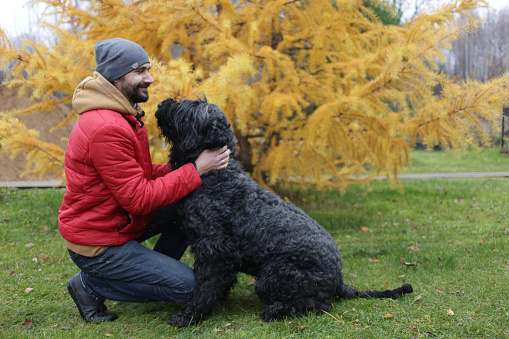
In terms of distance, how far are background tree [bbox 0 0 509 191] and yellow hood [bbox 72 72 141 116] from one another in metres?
1.27

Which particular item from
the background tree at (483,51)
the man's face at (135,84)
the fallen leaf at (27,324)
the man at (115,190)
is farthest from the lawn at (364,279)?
the background tree at (483,51)

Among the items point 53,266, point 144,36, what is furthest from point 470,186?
point 53,266

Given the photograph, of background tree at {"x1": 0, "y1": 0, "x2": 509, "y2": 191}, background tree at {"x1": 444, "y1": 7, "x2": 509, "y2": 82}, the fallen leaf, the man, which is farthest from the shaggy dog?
background tree at {"x1": 444, "y1": 7, "x2": 509, "y2": 82}

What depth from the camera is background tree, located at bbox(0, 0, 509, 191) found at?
14.6 feet

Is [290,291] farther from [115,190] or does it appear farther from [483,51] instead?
[483,51]

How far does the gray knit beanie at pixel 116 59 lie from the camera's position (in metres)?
2.59

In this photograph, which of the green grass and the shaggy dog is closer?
the shaggy dog

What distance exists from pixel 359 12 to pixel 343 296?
3.93 metres

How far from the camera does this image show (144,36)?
533 cm

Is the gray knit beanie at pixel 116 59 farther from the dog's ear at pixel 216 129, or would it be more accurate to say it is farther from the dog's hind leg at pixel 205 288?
the dog's hind leg at pixel 205 288

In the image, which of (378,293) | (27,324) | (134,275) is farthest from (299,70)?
(27,324)

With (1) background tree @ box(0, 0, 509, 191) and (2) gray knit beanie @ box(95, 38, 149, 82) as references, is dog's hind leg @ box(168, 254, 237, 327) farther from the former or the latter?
(1) background tree @ box(0, 0, 509, 191)

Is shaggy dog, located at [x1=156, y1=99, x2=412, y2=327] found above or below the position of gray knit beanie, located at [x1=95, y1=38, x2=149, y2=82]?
below

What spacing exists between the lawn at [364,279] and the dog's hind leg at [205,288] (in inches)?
3.2
